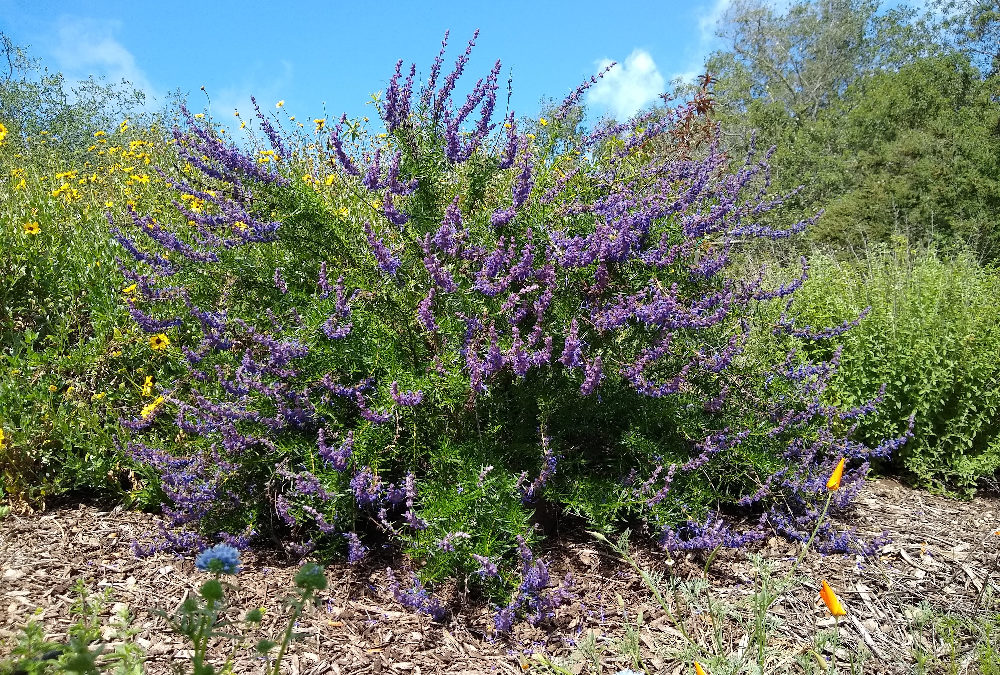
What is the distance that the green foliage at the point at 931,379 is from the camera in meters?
4.38

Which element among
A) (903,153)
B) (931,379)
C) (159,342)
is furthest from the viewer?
(903,153)

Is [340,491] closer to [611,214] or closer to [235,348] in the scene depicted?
[235,348]

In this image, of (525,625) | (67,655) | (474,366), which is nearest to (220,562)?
(67,655)

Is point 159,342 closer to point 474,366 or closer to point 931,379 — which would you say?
point 474,366

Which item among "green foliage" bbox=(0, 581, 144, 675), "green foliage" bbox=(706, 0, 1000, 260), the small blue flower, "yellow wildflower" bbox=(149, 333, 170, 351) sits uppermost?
"green foliage" bbox=(706, 0, 1000, 260)

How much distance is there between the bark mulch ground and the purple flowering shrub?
15 cm

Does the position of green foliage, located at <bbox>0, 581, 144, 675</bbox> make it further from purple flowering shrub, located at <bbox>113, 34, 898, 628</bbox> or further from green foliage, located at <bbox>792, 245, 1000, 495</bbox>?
green foliage, located at <bbox>792, 245, 1000, 495</bbox>

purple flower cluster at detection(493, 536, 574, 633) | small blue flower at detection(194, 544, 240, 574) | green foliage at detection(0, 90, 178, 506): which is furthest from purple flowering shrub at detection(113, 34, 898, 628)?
small blue flower at detection(194, 544, 240, 574)

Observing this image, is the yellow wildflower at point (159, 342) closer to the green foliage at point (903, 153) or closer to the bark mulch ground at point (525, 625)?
the bark mulch ground at point (525, 625)

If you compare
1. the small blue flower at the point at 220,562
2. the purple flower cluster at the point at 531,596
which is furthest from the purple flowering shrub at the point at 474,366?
the small blue flower at the point at 220,562

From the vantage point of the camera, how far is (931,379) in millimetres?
4391

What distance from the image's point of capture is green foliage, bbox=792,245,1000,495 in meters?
→ 4.38

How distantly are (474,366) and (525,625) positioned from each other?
1.03 meters

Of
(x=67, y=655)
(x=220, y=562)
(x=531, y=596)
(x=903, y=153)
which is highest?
(x=903, y=153)
